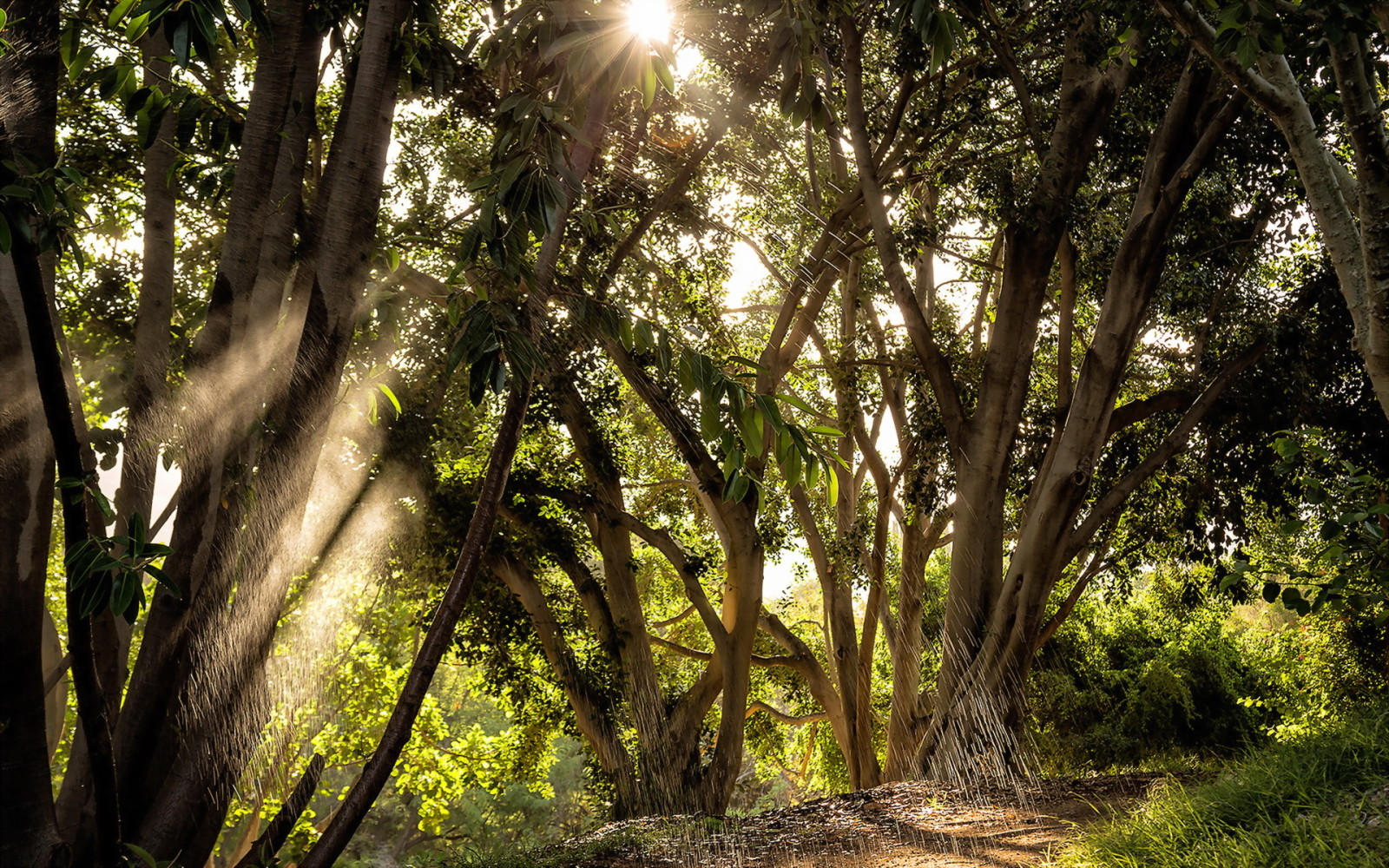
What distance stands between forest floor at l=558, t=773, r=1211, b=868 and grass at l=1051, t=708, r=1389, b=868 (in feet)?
1.55

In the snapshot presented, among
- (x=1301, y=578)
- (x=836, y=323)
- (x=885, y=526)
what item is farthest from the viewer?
(x=836, y=323)

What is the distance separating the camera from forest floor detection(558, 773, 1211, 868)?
14.1ft

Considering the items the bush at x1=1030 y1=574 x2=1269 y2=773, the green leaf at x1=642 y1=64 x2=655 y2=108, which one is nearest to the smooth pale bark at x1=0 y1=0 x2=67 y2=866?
the green leaf at x1=642 y1=64 x2=655 y2=108

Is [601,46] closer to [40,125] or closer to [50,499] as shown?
[40,125]

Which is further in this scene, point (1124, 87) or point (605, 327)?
point (1124, 87)

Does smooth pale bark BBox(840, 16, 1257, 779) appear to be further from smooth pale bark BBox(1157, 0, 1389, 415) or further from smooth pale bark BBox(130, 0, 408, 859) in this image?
smooth pale bark BBox(130, 0, 408, 859)

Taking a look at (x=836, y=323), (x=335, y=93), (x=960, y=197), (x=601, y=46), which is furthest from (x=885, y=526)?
(x=601, y=46)

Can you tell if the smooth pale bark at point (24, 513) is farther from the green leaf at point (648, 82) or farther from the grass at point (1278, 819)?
the grass at point (1278, 819)

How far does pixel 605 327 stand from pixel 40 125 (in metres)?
1.50

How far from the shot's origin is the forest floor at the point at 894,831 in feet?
14.1

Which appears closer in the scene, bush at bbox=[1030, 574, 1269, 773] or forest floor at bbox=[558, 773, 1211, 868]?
forest floor at bbox=[558, 773, 1211, 868]

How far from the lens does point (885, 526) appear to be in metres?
10.2

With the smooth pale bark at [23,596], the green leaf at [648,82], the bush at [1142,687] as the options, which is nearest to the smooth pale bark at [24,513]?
the smooth pale bark at [23,596]

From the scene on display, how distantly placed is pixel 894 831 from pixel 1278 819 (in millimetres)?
1987
